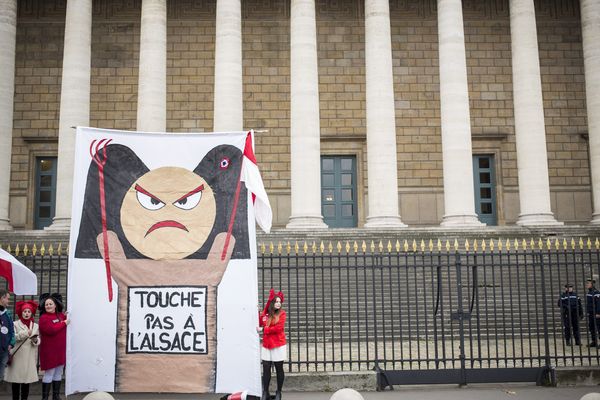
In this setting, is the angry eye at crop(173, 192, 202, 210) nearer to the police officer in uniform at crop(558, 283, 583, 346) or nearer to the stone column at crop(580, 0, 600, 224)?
the police officer in uniform at crop(558, 283, 583, 346)

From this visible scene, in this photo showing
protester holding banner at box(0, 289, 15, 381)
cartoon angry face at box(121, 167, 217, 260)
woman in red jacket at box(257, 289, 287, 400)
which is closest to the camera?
protester holding banner at box(0, 289, 15, 381)

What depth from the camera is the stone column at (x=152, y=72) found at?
2342 cm

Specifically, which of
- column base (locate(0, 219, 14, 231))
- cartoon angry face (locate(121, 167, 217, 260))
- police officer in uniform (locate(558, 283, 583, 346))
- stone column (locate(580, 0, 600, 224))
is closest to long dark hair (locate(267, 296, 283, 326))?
cartoon angry face (locate(121, 167, 217, 260))

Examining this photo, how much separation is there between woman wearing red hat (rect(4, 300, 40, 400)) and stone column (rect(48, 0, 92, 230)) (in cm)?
1343

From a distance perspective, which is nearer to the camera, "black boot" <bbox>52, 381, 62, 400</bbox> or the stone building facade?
"black boot" <bbox>52, 381, 62, 400</bbox>

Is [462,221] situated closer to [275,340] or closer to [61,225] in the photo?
[61,225]

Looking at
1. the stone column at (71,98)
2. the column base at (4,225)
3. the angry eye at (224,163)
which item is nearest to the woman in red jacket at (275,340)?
the angry eye at (224,163)

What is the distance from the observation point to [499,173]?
94.5 ft

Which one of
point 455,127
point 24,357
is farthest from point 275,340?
point 455,127

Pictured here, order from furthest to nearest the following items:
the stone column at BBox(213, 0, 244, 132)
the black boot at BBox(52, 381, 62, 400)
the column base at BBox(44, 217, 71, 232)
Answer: the stone column at BBox(213, 0, 244, 132) → the column base at BBox(44, 217, 71, 232) → the black boot at BBox(52, 381, 62, 400)

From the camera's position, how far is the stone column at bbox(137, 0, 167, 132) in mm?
23422

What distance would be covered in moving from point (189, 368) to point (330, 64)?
2201 centimetres

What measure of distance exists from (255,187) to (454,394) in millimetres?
4741

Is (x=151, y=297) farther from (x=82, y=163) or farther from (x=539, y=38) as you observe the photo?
(x=539, y=38)
